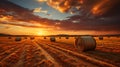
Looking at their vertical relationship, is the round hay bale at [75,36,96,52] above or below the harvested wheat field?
above

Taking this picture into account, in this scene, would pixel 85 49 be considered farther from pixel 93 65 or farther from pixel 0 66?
pixel 0 66

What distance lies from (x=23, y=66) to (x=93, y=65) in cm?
452

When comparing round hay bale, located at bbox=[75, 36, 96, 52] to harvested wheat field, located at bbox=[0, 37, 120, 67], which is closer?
harvested wheat field, located at bbox=[0, 37, 120, 67]

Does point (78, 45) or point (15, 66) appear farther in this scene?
point (78, 45)

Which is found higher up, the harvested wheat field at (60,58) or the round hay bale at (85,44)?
the round hay bale at (85,44)

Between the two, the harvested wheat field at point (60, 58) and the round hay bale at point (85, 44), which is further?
the round hay bale at point (85, 44)

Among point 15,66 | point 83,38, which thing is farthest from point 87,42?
point 15,66

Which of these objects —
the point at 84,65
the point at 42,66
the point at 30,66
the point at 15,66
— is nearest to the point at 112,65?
the point at 84,65

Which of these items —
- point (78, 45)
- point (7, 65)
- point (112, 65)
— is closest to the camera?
point (112, 65)

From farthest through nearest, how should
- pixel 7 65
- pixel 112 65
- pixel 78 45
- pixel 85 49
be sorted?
pixel 78 45
pixel 85 49
pixel 7 65
pixel 112 65

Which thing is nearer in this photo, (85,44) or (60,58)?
(60,58)

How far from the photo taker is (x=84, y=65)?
348 inches

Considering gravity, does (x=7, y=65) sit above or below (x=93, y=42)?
below

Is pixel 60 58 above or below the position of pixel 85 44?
below
